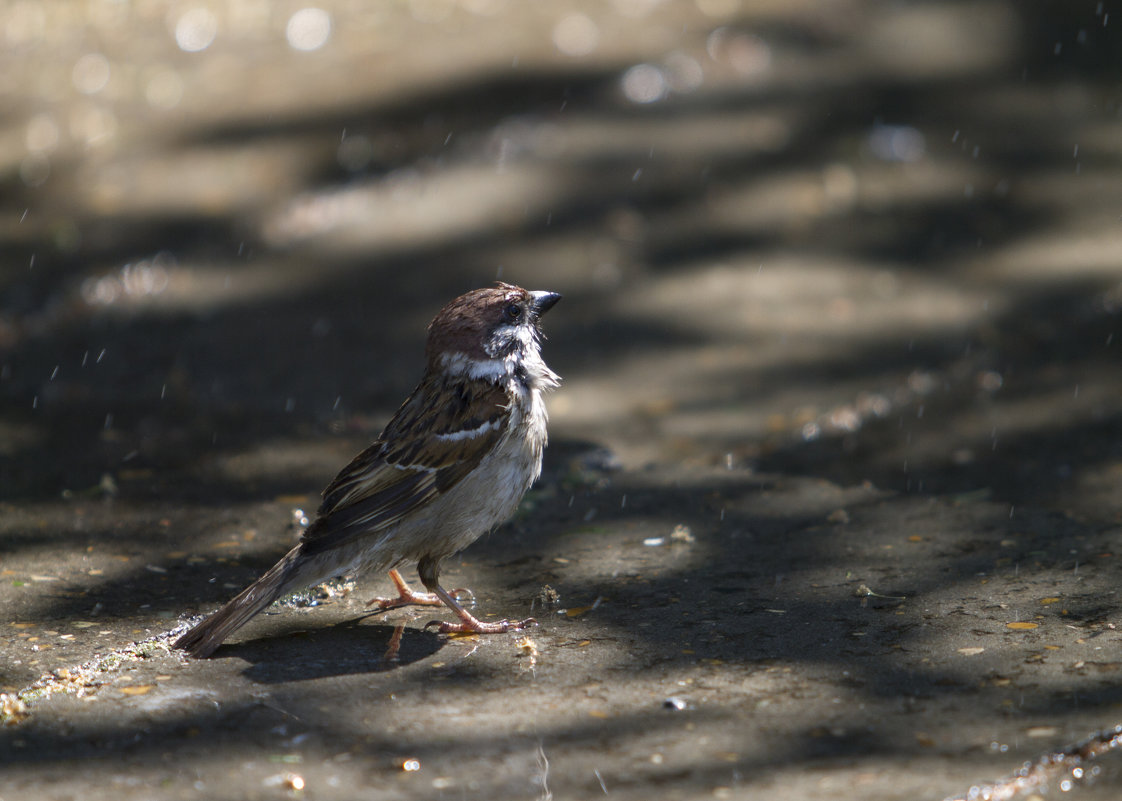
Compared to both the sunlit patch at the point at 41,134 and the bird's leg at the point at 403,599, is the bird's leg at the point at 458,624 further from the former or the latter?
the sunlit patch at the point at 41,134

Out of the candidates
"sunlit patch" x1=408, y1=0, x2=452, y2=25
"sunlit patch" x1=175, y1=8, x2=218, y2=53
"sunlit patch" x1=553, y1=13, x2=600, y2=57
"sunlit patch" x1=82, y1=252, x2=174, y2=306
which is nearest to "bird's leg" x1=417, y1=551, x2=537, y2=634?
"sunlit patch" x1=82, y1=252, x2=174, y2=306

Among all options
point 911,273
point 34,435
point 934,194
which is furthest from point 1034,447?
point 34,435

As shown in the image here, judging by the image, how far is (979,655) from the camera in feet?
12.3

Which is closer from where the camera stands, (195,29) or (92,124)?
(92,124)

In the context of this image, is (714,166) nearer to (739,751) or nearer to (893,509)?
(893,509)

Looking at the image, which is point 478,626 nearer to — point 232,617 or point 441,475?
point 441,475

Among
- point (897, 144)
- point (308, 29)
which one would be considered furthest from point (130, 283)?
point (897, 144)

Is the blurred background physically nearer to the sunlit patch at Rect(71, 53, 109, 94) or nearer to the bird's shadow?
the sunlit patch at Rect(71, 53, 109, 94)

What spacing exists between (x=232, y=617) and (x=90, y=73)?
620cm

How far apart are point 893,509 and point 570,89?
483 cm

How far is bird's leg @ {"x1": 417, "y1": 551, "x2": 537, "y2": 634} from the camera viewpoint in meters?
4.15

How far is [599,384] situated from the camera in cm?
698

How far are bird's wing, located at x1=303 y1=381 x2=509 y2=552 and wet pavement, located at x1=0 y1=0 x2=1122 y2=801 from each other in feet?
1.37

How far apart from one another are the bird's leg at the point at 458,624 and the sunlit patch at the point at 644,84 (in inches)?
217
